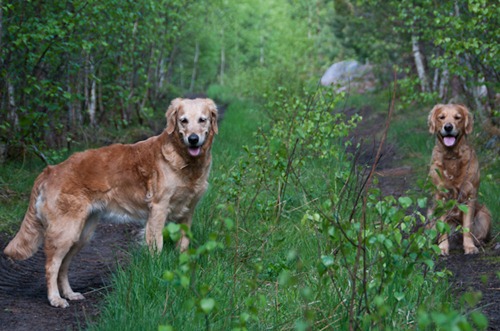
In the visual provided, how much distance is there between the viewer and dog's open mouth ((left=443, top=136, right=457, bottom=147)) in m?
6.70

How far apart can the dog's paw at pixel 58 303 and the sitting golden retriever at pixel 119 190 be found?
2 cm

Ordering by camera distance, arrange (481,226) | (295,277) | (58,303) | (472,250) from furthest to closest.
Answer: (481,226) → (472,250) → (58,303) → (295,277)

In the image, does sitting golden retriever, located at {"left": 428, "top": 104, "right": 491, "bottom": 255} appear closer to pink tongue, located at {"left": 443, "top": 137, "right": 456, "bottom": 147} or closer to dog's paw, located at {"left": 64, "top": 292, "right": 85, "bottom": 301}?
pink tongue, located at {"left": 443, "top": 137, "right": 456, "bottom": 147}

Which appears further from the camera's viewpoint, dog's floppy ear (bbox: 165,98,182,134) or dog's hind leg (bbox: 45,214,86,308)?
dog's floppy ear (bbox: 165,98,182,134)

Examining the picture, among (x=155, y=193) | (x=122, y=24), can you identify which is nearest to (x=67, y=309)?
(x=155, y=193)

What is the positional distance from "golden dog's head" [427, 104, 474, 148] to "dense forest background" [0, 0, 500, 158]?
3.71 feet

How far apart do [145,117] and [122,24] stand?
671cm

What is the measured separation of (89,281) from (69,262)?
37 cm

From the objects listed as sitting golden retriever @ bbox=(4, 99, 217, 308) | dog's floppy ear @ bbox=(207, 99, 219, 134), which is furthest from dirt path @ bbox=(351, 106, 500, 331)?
sitting golden retriever @ bbox=(4, 99, 217, 308)

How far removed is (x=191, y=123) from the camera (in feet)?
18.6

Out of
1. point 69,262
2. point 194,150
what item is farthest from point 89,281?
point 194,150

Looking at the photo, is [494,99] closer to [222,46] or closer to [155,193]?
[155,193]

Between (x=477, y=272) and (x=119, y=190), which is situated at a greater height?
(x=119, y=190)

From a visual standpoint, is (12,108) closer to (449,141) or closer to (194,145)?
(194,145)
